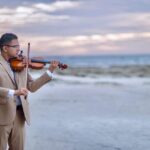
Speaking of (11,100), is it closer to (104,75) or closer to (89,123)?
(89,123)

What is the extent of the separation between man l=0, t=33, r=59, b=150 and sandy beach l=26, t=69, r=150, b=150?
12.8ft

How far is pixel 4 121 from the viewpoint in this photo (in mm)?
5957

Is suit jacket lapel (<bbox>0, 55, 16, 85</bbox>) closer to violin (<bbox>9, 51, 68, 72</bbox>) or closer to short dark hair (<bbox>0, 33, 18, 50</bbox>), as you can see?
violin (<bbox>9, 51, 68, 72</bbox>)

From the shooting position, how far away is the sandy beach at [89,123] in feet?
34.7

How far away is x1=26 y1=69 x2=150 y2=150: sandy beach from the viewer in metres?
10.6

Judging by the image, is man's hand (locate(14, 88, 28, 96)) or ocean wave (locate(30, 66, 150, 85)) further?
ocean wave (locate(30, 66, 150, 85))

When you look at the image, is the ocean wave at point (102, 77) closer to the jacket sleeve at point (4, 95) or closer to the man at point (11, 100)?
Result: the man at point (11, 100)

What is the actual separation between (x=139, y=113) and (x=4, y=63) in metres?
10.2

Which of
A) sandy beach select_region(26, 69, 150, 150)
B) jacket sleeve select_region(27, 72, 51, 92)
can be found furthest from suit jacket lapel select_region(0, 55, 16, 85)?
sandy beach select_region(26, 69, 150, 150)

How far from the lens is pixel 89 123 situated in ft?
44.7

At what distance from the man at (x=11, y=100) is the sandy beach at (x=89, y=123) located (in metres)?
3.89

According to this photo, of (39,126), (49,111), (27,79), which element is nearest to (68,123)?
(39,126)

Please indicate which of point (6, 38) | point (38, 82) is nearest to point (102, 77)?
point (38, 82)

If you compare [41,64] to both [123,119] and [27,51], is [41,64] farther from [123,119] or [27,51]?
[123,119]
